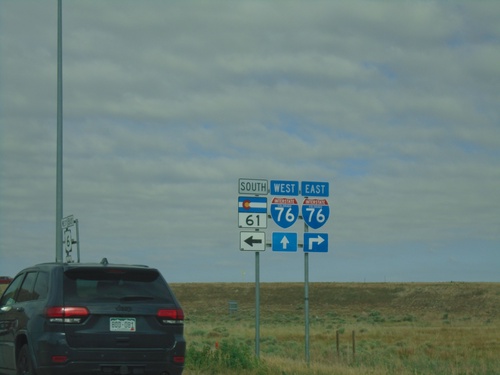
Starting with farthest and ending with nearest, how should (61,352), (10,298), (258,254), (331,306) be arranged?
(331,306) < (258,254) < (10,298) < (61,352)

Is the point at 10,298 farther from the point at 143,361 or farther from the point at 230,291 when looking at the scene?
the point at 230,291

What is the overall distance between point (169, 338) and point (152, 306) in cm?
49

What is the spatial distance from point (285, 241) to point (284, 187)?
121 centimetres

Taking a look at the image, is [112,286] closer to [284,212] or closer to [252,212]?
[252,212]

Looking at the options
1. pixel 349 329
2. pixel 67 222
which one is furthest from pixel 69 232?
pixel 349 329

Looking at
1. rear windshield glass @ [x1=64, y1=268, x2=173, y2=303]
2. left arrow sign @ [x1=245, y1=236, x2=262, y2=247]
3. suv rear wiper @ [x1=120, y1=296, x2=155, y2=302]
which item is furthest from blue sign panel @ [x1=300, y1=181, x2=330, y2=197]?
suv rear wiper @ [x1=120, y1=296, x2=155, y2=302]

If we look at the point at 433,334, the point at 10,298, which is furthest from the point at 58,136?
the point at 433,334

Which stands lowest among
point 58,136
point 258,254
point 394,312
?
point 394,312

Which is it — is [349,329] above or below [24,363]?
below

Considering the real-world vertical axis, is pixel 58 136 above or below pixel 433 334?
above

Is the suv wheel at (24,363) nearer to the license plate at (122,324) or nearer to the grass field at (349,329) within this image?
the license plate at (122,324)

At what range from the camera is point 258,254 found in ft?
64.6

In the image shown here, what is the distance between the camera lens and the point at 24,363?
485 inches

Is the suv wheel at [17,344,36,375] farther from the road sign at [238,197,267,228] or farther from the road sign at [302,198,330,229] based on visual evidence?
the road sign at [302,198,330,229]
